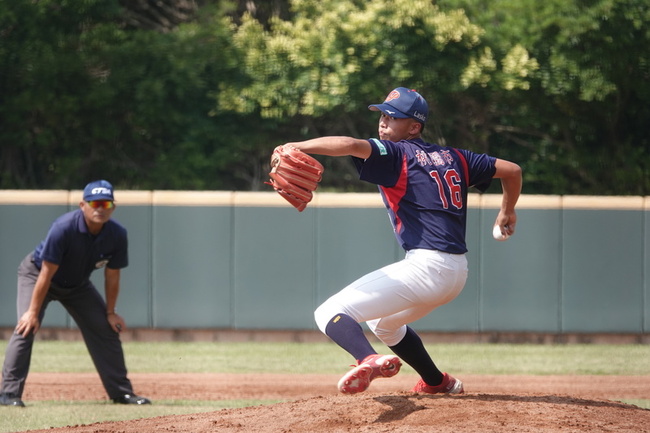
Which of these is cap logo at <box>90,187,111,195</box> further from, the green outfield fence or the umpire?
the green outfield fence

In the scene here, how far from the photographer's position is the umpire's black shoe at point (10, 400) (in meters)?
6.68

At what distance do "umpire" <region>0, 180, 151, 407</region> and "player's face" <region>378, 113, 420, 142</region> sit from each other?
256 cm

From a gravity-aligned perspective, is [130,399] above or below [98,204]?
below

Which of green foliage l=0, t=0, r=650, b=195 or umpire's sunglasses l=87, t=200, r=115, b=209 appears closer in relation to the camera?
umpire's sunglasses l=87, t=200, r=115, b=209

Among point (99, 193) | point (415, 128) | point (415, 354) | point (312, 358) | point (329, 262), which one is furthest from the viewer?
point (329, 262)

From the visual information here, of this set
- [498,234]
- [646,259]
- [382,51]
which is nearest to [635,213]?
[646,259]

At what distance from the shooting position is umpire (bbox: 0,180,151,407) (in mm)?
6617

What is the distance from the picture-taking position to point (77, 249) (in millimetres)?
6715

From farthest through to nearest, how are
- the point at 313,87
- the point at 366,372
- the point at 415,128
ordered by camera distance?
the point at 313,87 < the point at 415,128 < the point at 366,372

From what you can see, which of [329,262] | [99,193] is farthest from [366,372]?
[329,262]

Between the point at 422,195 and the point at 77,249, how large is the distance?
314 cm

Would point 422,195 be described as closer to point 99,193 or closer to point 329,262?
point 99,193

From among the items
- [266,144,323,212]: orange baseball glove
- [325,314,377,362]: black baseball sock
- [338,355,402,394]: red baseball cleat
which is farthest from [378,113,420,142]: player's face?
[338,355,402,394]: red baseball cleat

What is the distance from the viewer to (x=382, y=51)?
44.9 ft
